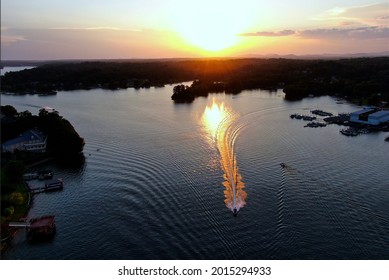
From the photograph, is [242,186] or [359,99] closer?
[242,186]

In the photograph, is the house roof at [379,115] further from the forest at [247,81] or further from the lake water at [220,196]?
the forest at [247,81]

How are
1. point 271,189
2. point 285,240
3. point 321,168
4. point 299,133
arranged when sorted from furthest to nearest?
point 299,133 < point 321,168 < point 271,189 < point 285,240

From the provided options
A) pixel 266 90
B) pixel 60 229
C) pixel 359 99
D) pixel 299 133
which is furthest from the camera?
pixel 266 90

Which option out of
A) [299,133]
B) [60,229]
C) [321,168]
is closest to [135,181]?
[60,229]

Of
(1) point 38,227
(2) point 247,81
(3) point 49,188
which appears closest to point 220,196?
(1) point 38,227

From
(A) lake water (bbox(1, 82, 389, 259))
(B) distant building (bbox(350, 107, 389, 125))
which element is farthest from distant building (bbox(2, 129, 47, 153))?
(B) distant building (bbox(350, 107, 389, 125))

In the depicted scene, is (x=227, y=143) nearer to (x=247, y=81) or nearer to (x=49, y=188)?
(x=49, y=188)

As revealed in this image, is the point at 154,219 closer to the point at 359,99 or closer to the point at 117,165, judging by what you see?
the point at 117,165
